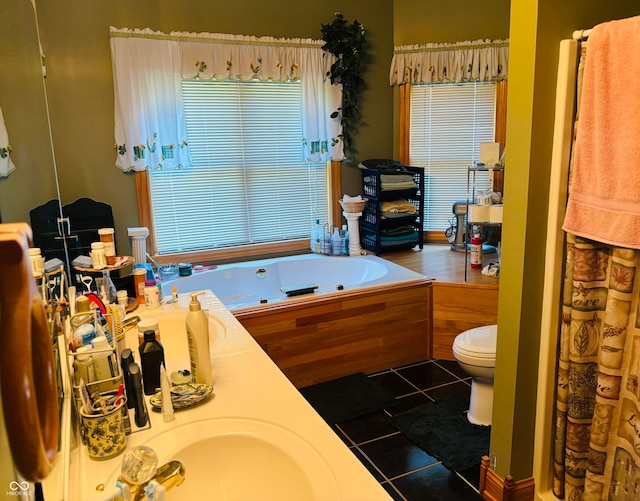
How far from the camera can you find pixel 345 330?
3186 millimetres

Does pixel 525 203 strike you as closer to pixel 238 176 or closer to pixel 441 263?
pixel 441 263

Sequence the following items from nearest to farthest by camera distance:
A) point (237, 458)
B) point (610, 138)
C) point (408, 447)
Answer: point (237, 458) < point (610, 138) < point (408, 447)

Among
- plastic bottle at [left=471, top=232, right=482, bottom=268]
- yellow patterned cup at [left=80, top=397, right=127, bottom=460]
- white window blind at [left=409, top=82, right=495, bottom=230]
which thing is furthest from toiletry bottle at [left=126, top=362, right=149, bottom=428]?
white window blind at [left=409, top=82, right=495, bottom=230]

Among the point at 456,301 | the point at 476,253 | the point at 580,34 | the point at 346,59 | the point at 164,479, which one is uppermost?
the point at 346,59

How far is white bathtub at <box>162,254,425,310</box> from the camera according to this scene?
141 inches

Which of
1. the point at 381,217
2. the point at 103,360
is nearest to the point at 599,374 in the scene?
the point at 103,360

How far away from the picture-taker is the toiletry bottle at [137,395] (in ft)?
3.91

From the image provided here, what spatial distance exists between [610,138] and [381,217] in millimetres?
2468

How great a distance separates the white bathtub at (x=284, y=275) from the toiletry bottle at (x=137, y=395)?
7.43 ft

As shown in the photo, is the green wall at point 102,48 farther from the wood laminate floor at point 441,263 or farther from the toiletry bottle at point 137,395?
the toiletry bottle at point 137,395

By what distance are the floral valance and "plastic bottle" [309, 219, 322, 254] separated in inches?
53.7

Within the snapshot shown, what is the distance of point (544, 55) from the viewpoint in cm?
169

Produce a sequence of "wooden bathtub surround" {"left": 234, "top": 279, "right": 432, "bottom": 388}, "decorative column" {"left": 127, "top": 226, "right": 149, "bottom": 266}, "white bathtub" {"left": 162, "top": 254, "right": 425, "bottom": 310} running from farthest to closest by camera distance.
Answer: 1. "white bathtub" {"left": 162, "top": 254, "right": 425, "bottom": 310}
2. "decorative column" {"left": 127, "top": 226, "right": 149, "bottom": 266}
3. "wooden bathtub surround" {"left": 234, "top": 279, "right": 432, "bottom": 388}

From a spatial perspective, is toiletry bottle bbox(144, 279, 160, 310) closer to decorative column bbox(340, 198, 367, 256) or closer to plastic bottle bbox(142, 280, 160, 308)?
plastic bottle bbox(142, 280, 160, 308)
